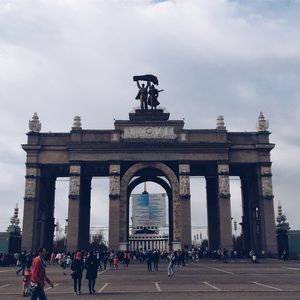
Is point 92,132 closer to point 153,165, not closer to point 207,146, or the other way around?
point 153,165

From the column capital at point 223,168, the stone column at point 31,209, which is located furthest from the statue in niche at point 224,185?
the stone column at point 31,209

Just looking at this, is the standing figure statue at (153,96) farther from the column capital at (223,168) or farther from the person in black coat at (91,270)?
the person in black coat at (91,270)

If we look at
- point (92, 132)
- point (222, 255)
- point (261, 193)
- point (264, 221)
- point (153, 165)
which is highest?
point (92, 132)

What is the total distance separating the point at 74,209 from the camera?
6028 centimetres

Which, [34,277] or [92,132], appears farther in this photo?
[92,132]

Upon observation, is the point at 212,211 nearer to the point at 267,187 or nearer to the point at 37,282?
the point at 267,187

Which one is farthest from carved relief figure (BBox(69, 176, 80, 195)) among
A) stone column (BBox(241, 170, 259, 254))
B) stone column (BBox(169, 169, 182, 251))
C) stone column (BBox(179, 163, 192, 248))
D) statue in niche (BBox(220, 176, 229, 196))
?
stone column (BBox(241, 170, 259, 254))

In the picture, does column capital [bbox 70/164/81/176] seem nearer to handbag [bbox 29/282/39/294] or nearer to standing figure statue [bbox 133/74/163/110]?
standing figure statue [bbox 133/74/163/110]

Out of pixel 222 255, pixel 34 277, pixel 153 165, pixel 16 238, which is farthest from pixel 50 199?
pixel 34 277

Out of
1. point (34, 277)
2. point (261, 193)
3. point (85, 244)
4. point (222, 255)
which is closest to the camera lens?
point (34, 277)

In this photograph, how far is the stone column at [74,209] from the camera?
58.8 meters

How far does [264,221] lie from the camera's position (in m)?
60.2

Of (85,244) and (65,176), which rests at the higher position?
(65,176)

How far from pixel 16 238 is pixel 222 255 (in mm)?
28215
